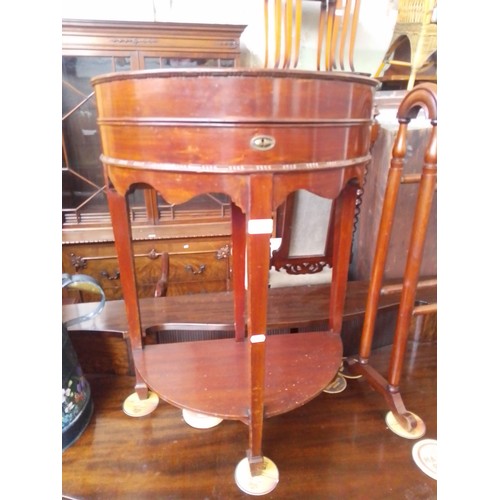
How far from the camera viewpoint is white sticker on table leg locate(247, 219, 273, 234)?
21.1 inches

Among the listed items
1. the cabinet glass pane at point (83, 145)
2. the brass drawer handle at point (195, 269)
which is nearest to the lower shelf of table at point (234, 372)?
the brass drawer handle at point (195, 269)

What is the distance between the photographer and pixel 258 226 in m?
0.54

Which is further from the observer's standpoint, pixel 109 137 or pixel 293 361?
pixel 293 361

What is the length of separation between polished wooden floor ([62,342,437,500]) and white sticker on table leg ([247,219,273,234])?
1.70 ft

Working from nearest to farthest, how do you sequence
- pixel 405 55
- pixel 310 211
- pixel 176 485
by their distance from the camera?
1. pixel 176 485
2. pixel 310 211
3. pixel 405 55

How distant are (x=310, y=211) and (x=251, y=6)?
1.09m

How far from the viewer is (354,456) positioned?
2.54ft

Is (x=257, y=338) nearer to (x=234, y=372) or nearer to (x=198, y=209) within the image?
(x=234, y=372)

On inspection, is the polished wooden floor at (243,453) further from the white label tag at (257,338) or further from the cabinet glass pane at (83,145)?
the cabinet glass pane at (83,145)

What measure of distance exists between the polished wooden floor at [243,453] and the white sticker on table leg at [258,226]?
1.70ft

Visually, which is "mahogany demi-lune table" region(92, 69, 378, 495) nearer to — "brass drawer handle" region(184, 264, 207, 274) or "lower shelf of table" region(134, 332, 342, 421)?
"lower shelf of table" region(134, 332, 342, 421)

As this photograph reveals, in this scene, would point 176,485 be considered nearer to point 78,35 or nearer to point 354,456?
point 354,456

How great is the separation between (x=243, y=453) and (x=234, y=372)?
169mm
